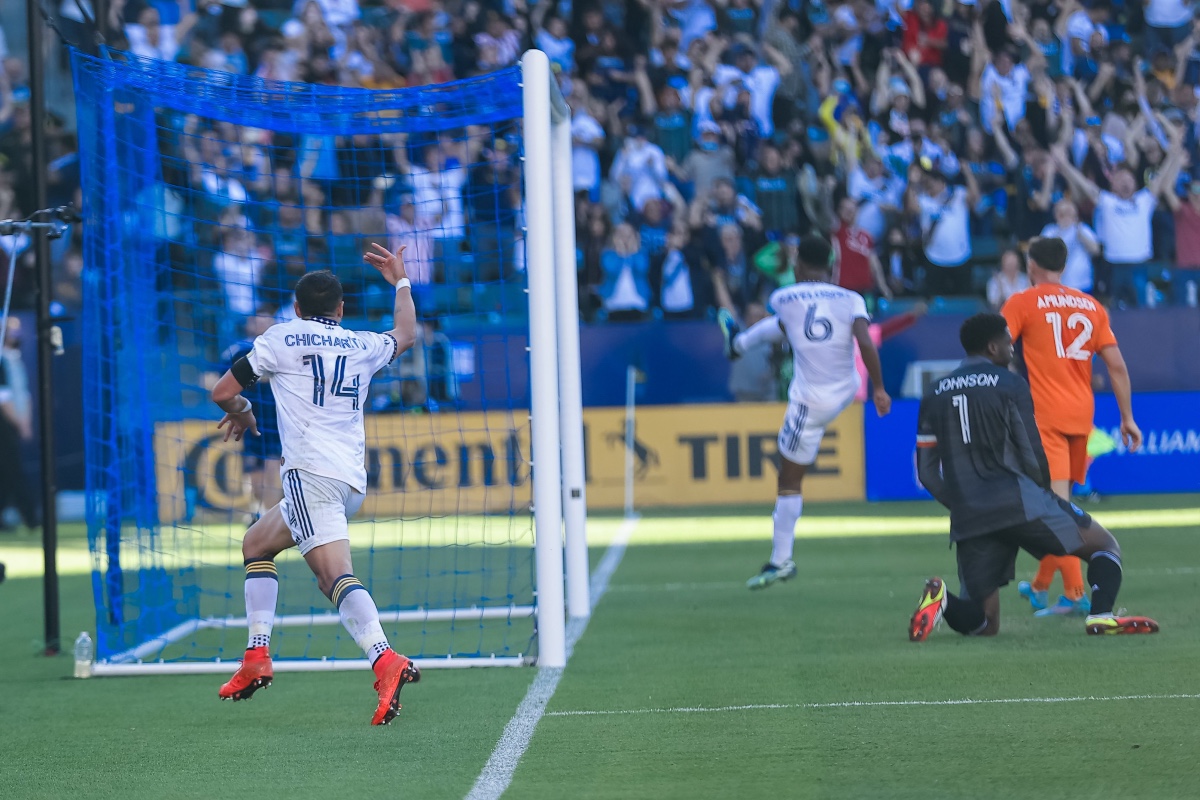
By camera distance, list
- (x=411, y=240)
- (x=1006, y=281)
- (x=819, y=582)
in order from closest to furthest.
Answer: (x=819, y=582) < (x=411, y=240) < (x=1006, y=281)

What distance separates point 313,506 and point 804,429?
4545 millimetres

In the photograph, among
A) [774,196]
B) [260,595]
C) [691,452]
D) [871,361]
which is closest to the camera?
[260,595]

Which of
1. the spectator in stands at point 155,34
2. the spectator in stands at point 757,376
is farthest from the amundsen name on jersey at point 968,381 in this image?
the spectator in stands at point 155,34

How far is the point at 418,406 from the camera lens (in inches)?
618

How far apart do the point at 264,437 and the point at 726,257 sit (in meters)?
7.55

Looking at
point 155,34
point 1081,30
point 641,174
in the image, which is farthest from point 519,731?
point 1081,30

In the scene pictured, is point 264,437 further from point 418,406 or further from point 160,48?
point 160,48

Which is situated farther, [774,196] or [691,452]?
[774,196]

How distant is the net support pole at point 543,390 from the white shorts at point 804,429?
2996 mm

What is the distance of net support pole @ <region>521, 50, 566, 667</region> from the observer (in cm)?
767

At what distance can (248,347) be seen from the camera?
1291 centimetres

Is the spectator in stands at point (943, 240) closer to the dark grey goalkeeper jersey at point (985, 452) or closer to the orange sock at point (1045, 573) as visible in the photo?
the orange sock at point (1045, 573)

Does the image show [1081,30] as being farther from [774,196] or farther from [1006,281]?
[774,196]

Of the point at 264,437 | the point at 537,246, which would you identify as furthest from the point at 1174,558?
the point at 264,437
